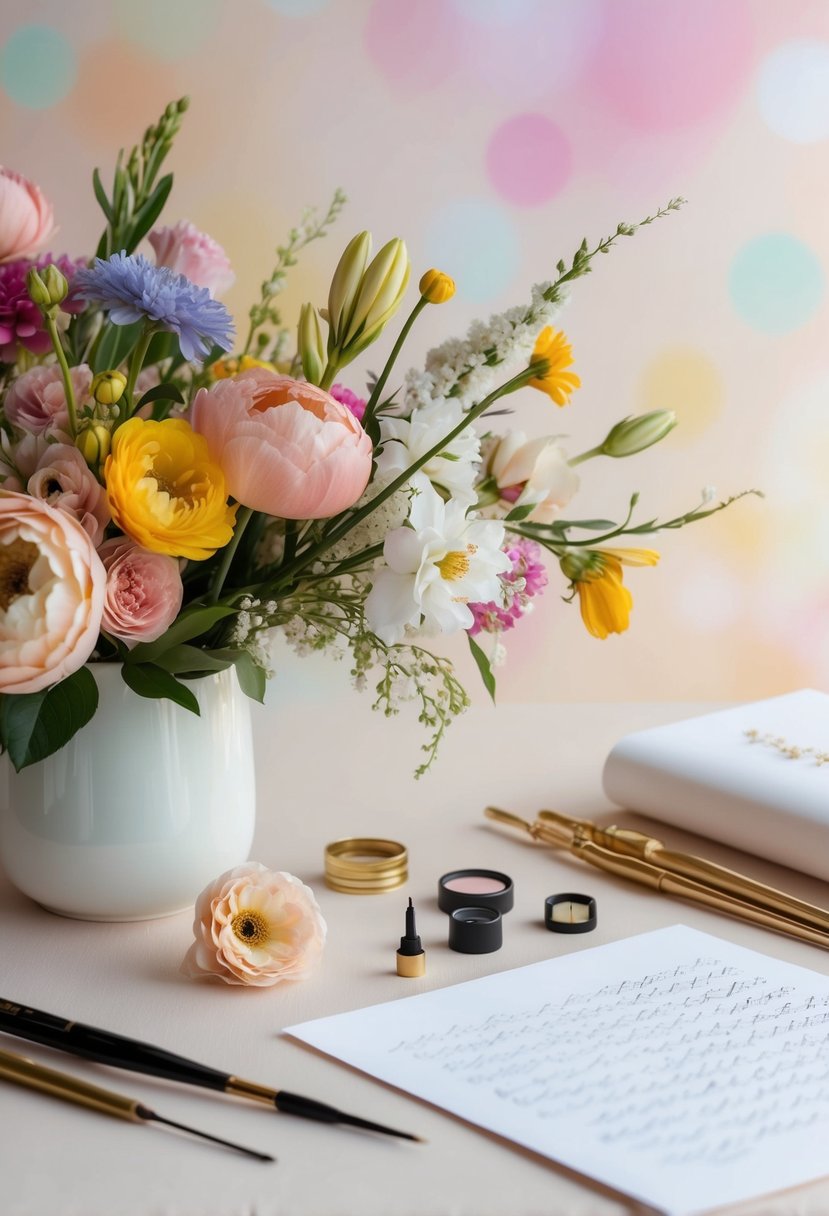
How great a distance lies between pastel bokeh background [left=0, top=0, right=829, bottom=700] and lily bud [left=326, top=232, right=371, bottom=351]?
76cm

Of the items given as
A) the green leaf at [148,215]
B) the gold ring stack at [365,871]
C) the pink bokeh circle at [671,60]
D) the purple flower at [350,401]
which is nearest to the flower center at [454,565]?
the purple flower at [350,401]

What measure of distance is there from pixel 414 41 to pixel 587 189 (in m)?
0.23

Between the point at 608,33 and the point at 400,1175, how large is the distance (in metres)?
1.24

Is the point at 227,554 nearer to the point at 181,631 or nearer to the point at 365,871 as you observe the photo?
the point at 181,631

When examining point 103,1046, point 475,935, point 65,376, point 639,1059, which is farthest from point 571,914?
point 65,376

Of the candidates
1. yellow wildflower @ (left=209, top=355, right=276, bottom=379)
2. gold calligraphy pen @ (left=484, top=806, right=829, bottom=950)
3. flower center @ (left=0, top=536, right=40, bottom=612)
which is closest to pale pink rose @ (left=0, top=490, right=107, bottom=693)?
flower center @ (left=0, top=536, right=40, bottom=612)

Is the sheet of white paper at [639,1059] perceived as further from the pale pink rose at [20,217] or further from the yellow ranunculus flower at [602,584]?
the pale pink rose at [20,217]

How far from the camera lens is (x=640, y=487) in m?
1.50

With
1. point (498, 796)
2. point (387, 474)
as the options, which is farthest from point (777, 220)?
point (387, 474)

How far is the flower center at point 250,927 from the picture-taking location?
0.66m

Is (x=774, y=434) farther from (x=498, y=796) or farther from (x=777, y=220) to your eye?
(x=498, y=796)

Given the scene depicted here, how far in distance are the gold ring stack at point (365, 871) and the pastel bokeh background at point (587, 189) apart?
676 mm

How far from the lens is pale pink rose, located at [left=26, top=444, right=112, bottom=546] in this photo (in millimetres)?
649

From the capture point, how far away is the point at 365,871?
0.79 meters
